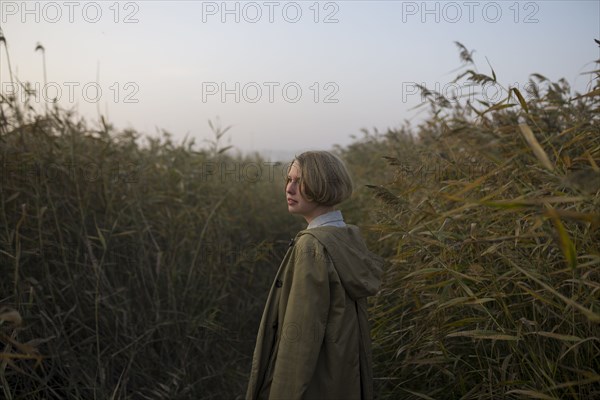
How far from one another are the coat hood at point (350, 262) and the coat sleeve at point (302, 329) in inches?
2.1

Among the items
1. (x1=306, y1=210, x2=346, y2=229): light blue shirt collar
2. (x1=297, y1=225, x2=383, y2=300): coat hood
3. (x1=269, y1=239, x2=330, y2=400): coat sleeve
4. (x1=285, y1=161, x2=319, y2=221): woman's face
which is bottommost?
(x1=269, y1=239, x2=330, y2=400): coat sleeve

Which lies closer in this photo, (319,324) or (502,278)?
(319,324)

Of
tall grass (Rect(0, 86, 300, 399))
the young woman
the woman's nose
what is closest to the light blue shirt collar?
the young woman

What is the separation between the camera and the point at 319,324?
1.74 metres

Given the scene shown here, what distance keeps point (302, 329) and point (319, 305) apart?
10 cm

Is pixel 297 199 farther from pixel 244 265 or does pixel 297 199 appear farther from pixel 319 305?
pixel 244 265

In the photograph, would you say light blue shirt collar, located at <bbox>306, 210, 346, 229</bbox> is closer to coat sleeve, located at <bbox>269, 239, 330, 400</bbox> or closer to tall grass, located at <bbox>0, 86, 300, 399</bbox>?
coat sleeve, located at <bbox>269, 239, 330, 400</bbox>

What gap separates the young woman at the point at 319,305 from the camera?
173 centimetres

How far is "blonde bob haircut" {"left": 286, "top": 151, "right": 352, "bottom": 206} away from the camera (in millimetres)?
1908

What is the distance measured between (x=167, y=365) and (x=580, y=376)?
230 cm

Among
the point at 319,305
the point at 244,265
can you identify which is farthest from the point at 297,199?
the point at 244,265

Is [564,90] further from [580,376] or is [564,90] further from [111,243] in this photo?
[111,243]

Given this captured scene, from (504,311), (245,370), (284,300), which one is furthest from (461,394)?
(245,370)

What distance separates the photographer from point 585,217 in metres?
1.11
